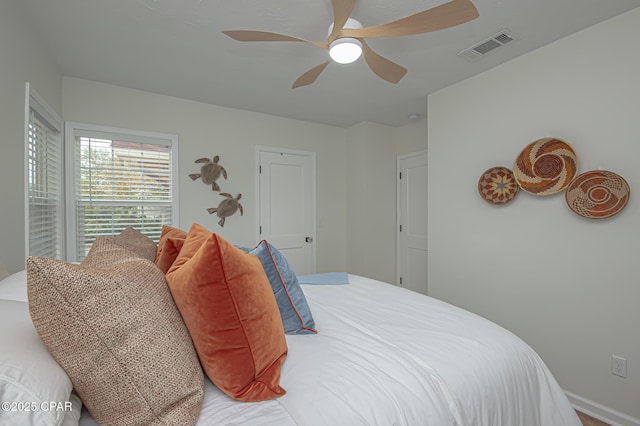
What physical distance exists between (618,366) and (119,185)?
4240 mm

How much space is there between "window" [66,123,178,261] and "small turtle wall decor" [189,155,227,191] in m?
0.25

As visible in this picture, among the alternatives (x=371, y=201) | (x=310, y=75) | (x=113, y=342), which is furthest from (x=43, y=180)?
(x=371, y=201)

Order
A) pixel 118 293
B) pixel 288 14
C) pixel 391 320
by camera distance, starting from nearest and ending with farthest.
Answer: pixel 118 293
pixel 391 320
pixel 288 14

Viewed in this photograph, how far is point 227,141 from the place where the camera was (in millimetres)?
3494

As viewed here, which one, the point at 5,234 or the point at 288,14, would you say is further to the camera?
the point at 288,14

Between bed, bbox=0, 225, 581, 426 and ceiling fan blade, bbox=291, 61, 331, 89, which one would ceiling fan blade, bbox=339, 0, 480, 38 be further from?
bed, bbox=0, 225, 581, 426

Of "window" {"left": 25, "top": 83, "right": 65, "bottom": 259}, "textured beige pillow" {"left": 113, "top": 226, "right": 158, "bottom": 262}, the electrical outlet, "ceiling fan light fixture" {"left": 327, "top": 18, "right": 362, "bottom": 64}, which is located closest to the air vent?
"ceiling fan light fixture" {"left": 327, "top": 18, "right": 362, "bottom": 64}

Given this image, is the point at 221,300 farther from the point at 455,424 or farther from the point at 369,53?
the point at 369,53

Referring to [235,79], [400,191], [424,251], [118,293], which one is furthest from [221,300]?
[400,191]

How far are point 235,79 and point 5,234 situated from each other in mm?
1999

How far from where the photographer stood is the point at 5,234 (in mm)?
1624

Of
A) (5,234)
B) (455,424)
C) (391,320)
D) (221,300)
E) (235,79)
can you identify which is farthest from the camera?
(235,79)

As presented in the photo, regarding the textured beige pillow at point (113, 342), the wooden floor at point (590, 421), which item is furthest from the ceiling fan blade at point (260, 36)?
the wooden floor at point (590, 421)

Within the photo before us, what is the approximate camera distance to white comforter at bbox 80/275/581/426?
825mm
